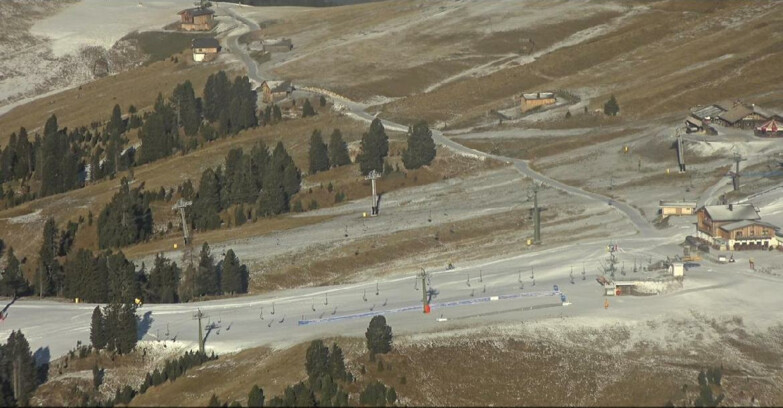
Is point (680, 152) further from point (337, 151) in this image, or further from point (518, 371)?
point (518, 371)

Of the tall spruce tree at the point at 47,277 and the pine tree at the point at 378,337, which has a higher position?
the tall spruce tree at the point at 47,277

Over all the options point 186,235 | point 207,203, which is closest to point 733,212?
point 186,235

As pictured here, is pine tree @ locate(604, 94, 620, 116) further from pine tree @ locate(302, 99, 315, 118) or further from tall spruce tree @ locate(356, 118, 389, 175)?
pine tree @ locate(302, 99, 315, 118)

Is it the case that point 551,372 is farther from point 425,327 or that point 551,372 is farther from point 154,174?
point 154,174

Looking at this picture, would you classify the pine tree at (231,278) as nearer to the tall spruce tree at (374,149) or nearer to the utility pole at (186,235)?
the utility pole at (186,235)

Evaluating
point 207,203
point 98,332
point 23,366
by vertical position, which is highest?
point 207,203

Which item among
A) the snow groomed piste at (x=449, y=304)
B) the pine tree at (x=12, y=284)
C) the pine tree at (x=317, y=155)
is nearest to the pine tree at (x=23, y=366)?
the snow groomed piste at (x=449, y=304)
